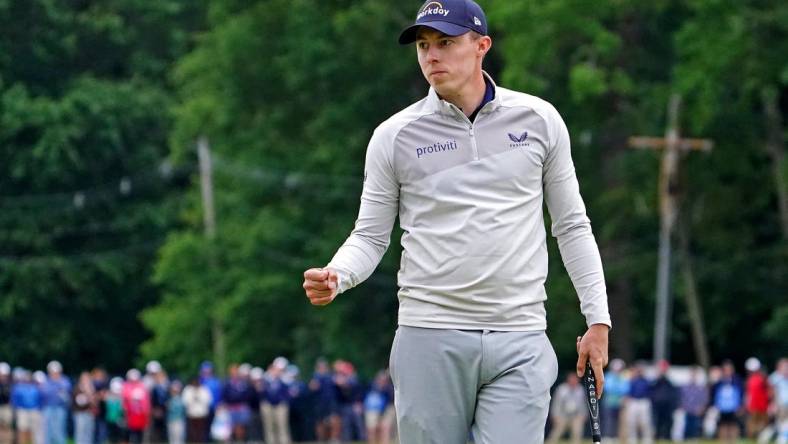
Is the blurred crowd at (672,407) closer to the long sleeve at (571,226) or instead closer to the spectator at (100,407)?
the spectator at (100,407)

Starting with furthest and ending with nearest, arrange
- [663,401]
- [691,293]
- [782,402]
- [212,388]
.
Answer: [691,293]
[212,388]
[663,401]
[782,402]

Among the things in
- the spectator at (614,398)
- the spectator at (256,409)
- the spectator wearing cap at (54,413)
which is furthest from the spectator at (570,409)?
the spectator wearing cap at (54,413)

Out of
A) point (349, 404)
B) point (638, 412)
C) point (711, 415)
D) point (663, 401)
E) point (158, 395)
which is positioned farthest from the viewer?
point (349, 404)

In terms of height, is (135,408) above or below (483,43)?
below

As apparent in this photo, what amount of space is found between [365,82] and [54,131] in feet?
36.9

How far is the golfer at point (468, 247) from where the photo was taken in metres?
6.21

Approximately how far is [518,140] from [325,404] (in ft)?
101

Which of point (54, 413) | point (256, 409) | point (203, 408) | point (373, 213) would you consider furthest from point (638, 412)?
point (373, 213)

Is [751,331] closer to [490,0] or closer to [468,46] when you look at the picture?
[490,0]

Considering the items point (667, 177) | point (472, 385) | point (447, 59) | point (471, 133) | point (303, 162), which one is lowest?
point (472, 385)

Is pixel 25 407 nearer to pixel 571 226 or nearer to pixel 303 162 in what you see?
pixel 303 162

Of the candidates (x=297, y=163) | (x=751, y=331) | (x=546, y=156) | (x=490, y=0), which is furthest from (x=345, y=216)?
(x=546, y=156)

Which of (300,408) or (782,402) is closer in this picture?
(782,402)

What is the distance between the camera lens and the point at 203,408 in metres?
35.5
